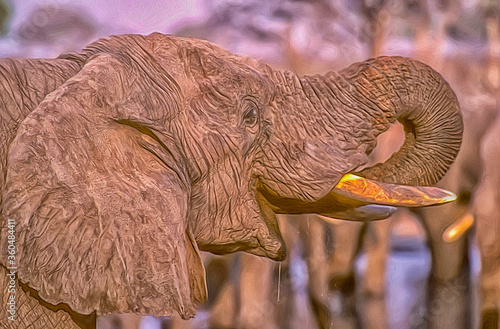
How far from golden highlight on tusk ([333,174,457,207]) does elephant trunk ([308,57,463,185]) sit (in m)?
0.05

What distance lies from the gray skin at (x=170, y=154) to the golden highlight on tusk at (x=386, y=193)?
34 millimetres

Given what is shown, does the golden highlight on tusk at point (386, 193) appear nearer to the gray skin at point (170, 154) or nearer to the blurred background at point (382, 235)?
the gray skin at point (170, 154)

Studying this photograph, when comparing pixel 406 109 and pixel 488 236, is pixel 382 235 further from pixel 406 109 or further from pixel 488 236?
pixel 406 109

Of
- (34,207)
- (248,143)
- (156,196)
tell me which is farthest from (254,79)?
(34,207)

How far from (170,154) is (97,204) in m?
0.12

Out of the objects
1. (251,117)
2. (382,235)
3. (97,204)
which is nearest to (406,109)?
(251,117)

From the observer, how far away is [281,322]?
1.46 metres

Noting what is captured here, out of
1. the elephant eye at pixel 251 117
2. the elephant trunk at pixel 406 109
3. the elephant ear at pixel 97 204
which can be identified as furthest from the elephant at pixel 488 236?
the elephant ear at pixel 97 204

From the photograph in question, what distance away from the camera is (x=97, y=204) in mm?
678

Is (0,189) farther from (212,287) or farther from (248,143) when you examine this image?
(212,287)

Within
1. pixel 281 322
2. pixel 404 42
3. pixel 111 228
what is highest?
pixel 404 42

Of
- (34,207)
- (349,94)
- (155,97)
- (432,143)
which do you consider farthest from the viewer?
(432,143)

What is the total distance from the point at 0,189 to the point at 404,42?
101 cm

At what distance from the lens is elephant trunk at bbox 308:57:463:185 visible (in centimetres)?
91
